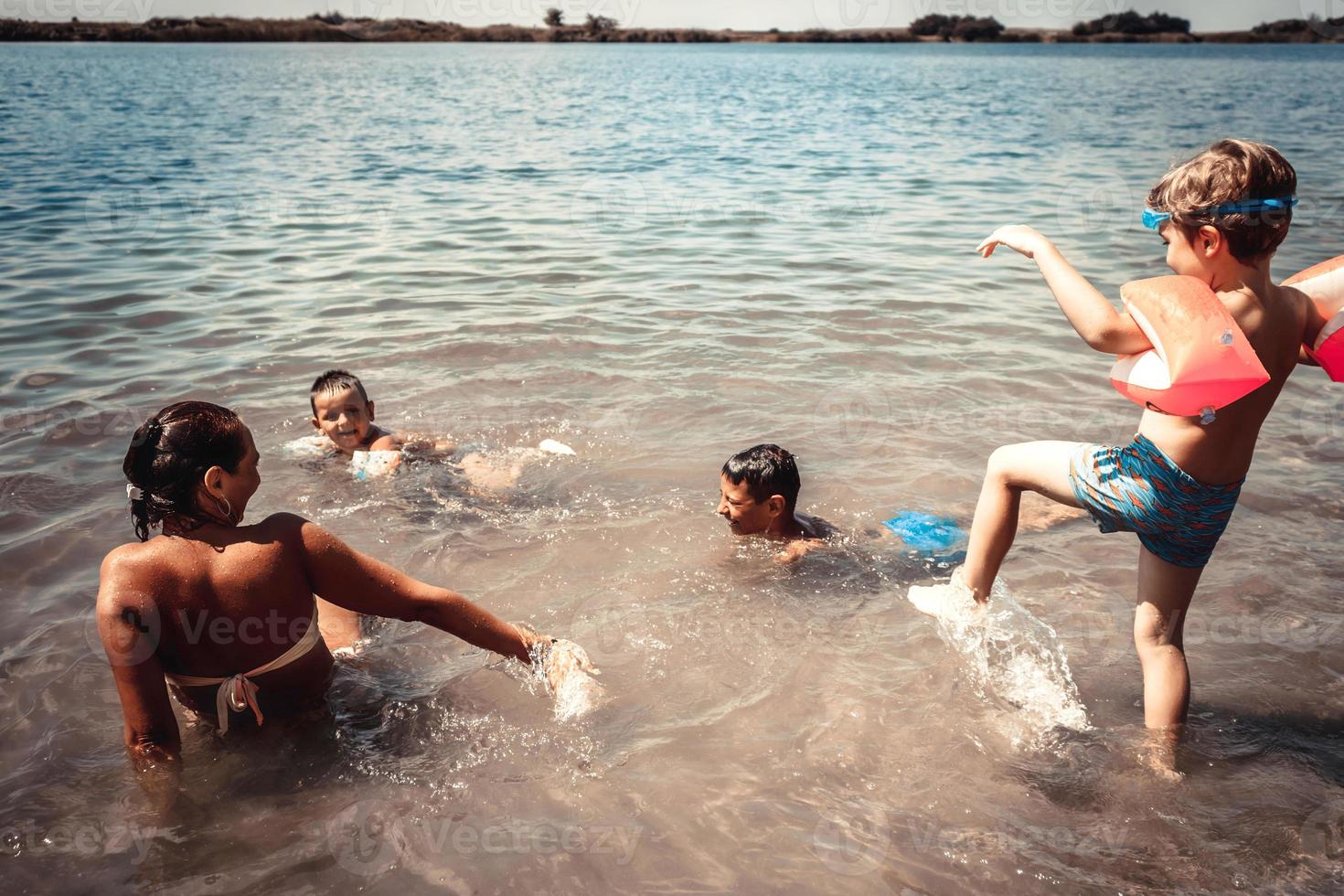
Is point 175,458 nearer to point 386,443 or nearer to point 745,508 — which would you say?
point 745,508

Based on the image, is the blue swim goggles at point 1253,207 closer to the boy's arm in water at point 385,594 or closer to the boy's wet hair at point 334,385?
the boy's arm in water at point 385,594

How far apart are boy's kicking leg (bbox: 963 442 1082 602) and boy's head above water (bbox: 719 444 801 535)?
1148 mm

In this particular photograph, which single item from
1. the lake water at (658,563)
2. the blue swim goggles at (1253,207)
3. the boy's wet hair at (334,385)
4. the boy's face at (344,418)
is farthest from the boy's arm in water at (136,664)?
the blue swim goggles at (1253,207)

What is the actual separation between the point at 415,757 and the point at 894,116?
25919 millimetres

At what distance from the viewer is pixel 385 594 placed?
9.04ft

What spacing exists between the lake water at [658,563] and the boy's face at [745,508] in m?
0.18

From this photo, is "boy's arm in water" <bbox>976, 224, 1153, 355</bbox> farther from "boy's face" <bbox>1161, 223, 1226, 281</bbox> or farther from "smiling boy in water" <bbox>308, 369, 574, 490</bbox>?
"smiling boy in water" <bbox>308, 369, 574, 490</bbox>

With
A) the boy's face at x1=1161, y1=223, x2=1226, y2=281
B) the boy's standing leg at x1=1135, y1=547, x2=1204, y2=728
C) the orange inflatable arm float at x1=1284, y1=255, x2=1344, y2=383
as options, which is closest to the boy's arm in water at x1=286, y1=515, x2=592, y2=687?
the boy's standing leg at x1=1135, y1=547, x2=1204, y2=728

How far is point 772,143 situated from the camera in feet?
65.6

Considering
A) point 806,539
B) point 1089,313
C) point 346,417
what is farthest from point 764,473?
point 346,417

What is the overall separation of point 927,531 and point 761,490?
840mm

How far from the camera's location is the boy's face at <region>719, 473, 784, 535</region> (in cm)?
420

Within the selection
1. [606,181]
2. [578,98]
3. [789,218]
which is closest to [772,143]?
[606,181]

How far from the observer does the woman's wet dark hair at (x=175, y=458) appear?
2.45 metres
